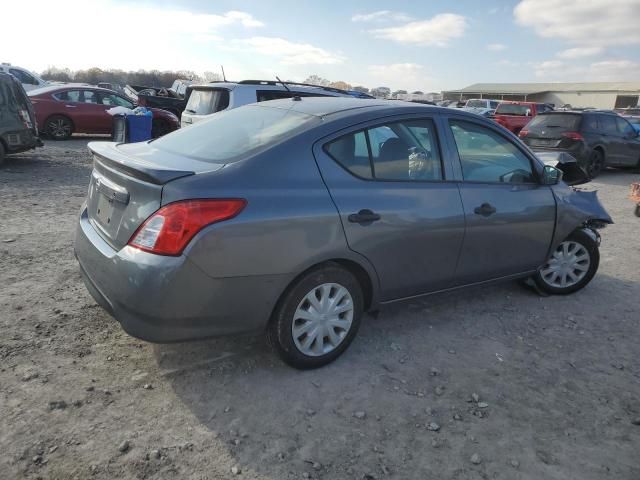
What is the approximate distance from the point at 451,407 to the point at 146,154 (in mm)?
2418

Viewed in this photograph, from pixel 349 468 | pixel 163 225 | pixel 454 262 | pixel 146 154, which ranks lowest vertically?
pixel 349 468

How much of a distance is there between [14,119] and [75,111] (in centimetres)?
518

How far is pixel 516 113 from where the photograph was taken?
61.8 feet

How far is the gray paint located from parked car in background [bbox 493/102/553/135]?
15300 millimetres

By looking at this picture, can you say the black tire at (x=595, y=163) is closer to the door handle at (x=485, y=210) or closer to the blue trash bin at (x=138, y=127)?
the door handle at (x=485, y=210)

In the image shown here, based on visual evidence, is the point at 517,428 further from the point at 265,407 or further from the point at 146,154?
the point at 146,154

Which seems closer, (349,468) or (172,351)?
(349,468)

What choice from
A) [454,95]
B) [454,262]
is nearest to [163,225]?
[454,262]

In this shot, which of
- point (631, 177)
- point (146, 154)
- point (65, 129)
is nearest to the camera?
point (146, 154)

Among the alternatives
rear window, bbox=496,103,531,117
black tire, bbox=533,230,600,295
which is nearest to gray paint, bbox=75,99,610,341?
black tire, bbox=533,230,600,295

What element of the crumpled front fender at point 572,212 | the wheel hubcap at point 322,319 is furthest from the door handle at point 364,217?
the crumpled front fender at point 572,212

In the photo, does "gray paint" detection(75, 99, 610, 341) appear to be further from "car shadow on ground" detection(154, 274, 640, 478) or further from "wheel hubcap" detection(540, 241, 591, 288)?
"wheel hubcap" detection(540, 241, 591, 288)

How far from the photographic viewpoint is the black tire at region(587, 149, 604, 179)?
39.9 ft

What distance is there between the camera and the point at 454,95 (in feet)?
255
